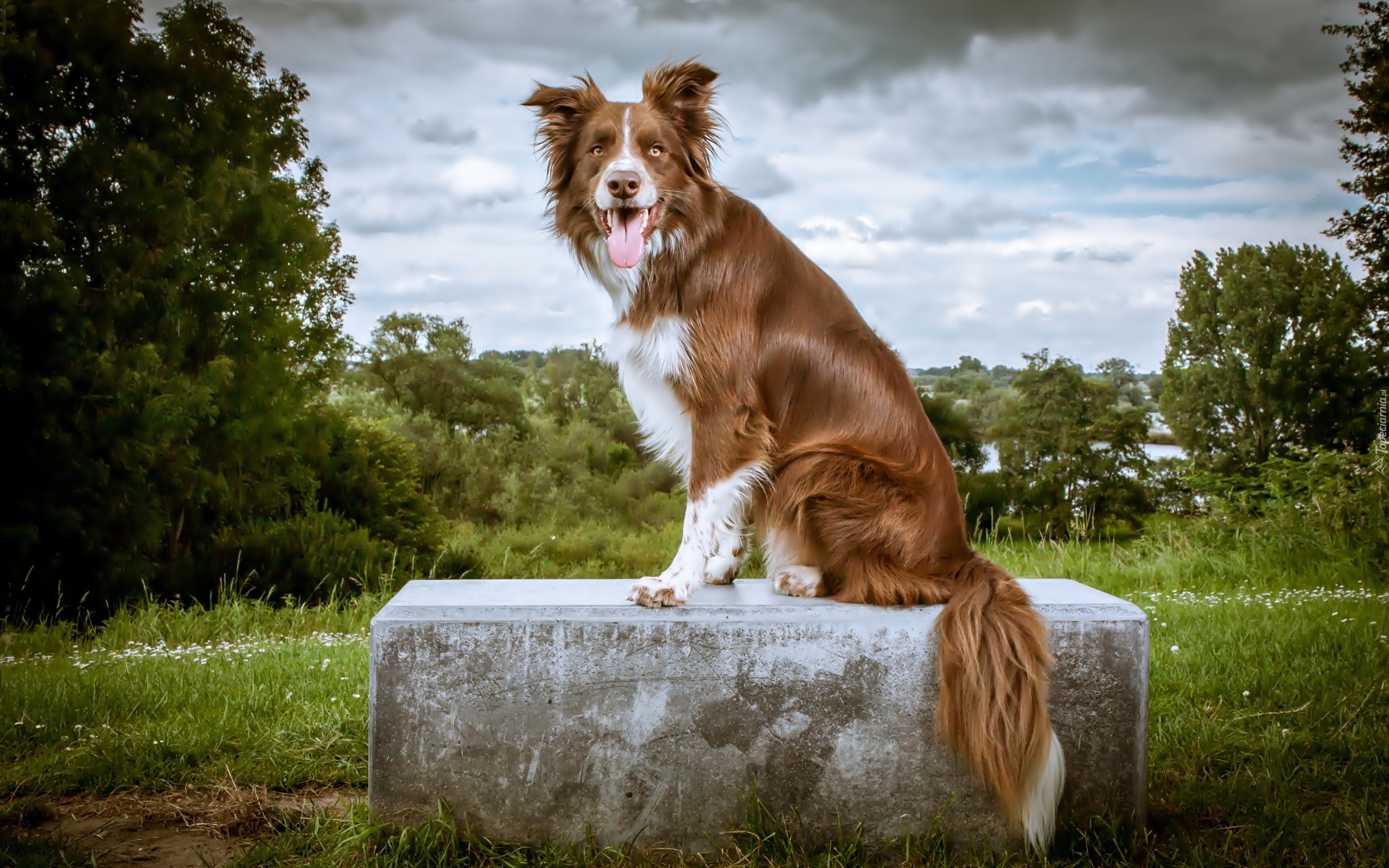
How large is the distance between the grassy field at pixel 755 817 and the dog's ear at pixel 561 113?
82.9 inches

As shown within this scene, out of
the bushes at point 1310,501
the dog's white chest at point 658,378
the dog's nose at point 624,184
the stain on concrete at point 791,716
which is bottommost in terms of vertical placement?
the stain on concrete at point 791,716

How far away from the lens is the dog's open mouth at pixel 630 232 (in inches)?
121

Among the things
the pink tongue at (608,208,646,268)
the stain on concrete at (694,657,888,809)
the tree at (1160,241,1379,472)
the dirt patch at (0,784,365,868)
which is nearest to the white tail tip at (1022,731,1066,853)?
the stain on concrete at (694,657,888,809)

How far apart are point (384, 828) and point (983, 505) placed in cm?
713

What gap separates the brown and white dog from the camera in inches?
118

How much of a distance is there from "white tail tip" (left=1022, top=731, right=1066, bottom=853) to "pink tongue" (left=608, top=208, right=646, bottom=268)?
1.88 metres

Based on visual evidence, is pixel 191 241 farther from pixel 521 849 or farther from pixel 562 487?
pixel 521 849

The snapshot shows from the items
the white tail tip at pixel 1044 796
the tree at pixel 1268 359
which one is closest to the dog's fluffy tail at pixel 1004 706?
the white tail tip at pixel 1044 796

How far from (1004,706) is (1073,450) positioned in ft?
22.5

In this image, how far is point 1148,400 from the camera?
949 centimetres

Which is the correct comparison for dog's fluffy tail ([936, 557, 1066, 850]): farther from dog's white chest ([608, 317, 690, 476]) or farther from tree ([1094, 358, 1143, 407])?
tree ([1094, 358, 1143, 407])

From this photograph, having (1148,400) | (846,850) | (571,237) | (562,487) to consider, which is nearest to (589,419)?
(562,487)

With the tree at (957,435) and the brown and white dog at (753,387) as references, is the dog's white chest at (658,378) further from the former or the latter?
the tree at (957,435)

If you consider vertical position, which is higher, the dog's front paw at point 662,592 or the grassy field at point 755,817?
the dog's front paw at point 662,592
